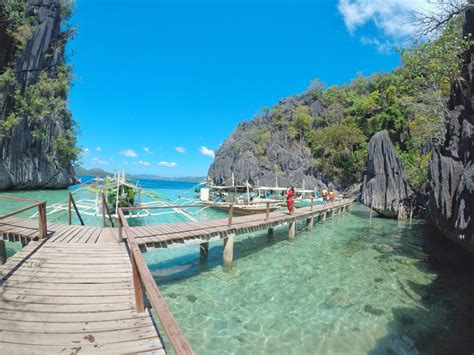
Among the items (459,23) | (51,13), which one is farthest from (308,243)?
(51,13)

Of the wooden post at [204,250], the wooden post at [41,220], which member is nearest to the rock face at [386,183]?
the wooden post at [204,250]

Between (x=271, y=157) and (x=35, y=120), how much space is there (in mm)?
40314

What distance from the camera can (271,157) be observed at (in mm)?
56469

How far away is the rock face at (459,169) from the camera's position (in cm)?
648

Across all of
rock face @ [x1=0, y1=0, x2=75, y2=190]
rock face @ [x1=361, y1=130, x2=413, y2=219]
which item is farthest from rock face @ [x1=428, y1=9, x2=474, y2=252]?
rock face @ [x1=0, y1=0, x2=75, y2=190]

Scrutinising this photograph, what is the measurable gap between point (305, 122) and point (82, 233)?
54.6 meters

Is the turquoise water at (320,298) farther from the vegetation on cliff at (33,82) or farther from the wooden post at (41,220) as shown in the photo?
the vegetation on cliff at (33,82)

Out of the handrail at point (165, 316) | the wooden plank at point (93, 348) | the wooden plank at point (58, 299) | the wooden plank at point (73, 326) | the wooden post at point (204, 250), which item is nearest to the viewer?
the handrail at point (165, 316)

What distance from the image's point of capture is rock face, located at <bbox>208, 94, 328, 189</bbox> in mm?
50219

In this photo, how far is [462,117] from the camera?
8195 millimetres

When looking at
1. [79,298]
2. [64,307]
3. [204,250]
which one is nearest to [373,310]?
[204,250]

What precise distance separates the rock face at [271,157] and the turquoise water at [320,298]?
112ft

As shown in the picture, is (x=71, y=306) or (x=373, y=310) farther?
(x=373, y=310)

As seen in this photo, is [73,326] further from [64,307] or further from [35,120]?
[35,120]
